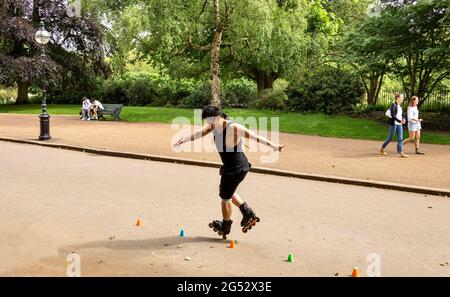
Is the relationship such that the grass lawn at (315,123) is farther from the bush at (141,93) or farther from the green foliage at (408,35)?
the bush at (141,93)

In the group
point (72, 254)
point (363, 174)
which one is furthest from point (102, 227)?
point (363, 174)

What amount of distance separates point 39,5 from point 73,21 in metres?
2.69

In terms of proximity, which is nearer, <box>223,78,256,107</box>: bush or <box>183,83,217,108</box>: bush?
<box>223,78,256,107</box>: bush

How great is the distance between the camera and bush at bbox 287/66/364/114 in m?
25.1

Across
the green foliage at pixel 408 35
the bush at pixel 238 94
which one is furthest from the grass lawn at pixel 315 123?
the bush at pixel 238 94

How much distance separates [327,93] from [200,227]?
1971 cm

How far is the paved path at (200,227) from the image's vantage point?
5.31m

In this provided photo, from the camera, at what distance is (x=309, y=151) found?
14.8 m

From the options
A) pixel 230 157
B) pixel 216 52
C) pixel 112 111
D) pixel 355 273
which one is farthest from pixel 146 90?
pixel 355 273

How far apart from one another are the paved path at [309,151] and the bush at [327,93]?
6.67 metres

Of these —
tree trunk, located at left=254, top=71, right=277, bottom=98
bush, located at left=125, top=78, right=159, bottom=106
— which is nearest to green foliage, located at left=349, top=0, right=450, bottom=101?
tree trunk, located at left=254, top=71, right=277, bottom=98

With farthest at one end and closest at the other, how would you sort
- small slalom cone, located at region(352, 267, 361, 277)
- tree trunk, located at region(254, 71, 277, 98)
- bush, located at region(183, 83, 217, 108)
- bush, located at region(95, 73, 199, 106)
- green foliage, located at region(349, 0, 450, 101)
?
bush, located at region(95, 73, 199, 106) < tree trunk, located at region(254, 71, 277, 98) < bush, located at region(183, 83, 217, 108) < green foliage, located at region(349, 0, 450, 101) < small slalom cone, located at region(352, 267, 361, 277)

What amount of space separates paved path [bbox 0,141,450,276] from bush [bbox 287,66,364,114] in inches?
599

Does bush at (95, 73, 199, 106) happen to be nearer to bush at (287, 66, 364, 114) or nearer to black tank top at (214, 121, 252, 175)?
bush at (287, 66, 364, 114)
